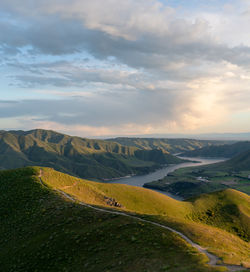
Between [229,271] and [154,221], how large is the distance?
20.1 meters

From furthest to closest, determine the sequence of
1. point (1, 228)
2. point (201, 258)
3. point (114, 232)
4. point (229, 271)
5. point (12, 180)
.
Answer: point (12, 180)
point (1, 228)
point (114, 232)
point (201, 258)
point (229, 271)

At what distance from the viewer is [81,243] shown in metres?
32.5

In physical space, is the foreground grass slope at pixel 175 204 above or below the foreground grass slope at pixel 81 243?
below

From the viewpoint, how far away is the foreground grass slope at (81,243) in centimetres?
2436

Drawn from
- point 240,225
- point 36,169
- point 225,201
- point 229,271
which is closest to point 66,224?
point 229,271

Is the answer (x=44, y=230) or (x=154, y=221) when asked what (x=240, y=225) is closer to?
(x=154, y=221)

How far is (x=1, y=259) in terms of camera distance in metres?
35.6

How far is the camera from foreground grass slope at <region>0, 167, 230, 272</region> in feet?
79.9

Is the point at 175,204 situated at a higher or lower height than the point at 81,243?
lower

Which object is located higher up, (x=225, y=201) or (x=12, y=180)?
(x=12, y=180)

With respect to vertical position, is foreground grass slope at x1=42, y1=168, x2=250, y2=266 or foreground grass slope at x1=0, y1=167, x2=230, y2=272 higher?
foreground grass slope at x1=0, y1=167, x2=230, y2=272

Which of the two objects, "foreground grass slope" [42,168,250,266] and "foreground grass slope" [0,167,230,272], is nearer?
"foreground grass slope" [0,167,230,272]

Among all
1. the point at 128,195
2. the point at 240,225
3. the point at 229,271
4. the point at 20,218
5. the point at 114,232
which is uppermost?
the point at 229,271

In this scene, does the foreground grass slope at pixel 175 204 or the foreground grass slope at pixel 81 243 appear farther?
the foreground grass slope at pixel 175 204
